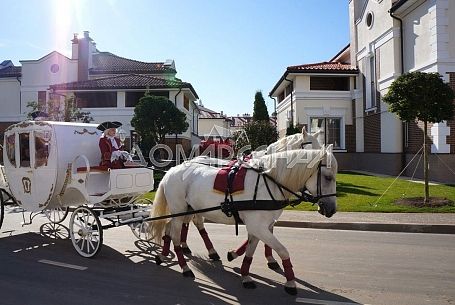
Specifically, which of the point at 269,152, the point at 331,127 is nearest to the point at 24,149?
the point at 269,152

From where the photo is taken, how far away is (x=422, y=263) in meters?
6.55

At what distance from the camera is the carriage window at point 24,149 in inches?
316

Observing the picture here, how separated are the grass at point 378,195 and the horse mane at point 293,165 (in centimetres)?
667

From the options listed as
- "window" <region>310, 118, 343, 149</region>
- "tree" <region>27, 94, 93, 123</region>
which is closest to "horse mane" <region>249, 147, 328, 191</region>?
"tree" <region>27, 94, 93, 123</region>

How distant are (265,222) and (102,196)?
10.4 ft

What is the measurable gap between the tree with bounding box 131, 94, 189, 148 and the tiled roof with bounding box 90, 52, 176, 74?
16.7 metres

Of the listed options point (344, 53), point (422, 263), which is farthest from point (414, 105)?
point (344, 53)

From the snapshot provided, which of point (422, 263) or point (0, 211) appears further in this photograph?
point (0, 211)

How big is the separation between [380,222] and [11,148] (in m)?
8.20

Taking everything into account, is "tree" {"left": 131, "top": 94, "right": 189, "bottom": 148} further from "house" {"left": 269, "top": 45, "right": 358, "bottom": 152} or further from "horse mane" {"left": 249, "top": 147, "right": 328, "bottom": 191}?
"horse mane" {"left": 249, "top": 147, "right": 328, "bottom": 191}

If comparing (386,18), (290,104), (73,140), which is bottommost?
(73,140)

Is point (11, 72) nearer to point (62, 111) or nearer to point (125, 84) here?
point (125, 84)

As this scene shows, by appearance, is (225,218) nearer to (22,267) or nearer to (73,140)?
(22,267)

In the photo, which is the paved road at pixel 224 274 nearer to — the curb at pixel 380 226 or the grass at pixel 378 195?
the curb at pixel 380 226
